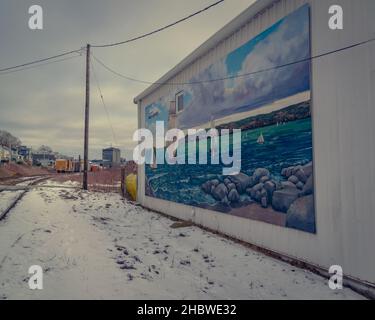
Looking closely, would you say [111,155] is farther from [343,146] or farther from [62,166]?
[343,146]

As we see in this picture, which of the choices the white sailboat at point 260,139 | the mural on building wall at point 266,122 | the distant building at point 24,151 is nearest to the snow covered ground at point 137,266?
the mural on building wall at point 266,122

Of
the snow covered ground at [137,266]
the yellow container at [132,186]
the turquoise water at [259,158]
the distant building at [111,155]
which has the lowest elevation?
the snow covered ground at [137,266]

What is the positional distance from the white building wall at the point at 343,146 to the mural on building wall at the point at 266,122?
0.25 meters

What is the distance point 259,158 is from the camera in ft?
23.7

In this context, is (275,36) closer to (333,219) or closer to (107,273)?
(333,219)

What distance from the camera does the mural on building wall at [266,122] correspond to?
19.7ft

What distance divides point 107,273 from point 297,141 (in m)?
4.88

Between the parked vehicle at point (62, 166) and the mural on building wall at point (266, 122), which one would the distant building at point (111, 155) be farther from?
the mural on building wall at point (266, 122)

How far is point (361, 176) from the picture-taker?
16.0ft

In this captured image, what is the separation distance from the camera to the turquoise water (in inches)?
238

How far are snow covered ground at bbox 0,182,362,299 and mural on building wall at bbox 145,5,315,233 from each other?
122 cm

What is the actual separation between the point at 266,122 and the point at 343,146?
2.18m

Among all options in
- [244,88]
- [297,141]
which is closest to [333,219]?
[297,141]
